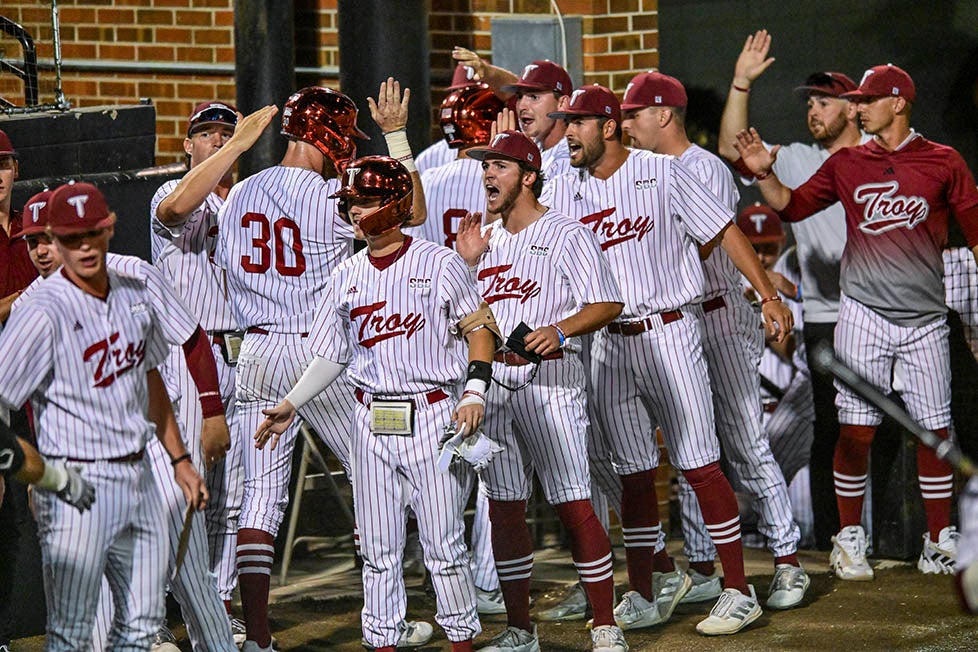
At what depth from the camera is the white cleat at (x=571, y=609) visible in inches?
265

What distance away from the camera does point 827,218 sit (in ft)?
26.2

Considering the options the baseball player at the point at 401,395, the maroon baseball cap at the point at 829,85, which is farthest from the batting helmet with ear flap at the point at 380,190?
the maroon baseball cap at the point at 829,85

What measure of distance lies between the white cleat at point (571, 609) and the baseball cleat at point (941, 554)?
1733 millimetres

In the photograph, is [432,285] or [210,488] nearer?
[432,285]

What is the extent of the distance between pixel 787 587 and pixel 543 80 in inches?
101

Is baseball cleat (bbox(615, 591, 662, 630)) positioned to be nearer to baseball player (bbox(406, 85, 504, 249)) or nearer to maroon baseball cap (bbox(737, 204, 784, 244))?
baseball player (bbox(406, 85, 504, 249))

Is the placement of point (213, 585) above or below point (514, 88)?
below

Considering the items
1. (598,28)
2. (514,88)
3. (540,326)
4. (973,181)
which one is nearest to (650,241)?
(540,326)

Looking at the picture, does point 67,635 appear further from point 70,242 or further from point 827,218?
point 827,218

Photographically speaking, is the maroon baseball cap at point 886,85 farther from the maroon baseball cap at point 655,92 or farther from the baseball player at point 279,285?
the baseball player at point 279,285

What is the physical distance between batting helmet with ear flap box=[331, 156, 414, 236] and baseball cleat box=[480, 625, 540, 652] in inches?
66.9

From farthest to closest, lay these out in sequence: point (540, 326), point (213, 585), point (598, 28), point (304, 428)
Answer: point (598, 28)
point (304, 428)
point (540, 326)
point (213, 585)

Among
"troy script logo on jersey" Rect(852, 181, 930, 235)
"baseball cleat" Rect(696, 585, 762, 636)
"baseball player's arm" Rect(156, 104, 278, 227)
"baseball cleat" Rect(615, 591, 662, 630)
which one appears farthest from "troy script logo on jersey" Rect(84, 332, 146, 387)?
"troy script logo on jersey" Rect(852, 181, 930, 235)

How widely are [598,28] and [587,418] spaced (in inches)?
125
